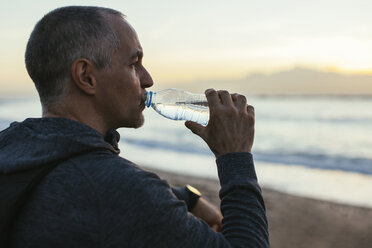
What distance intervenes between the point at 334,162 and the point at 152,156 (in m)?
5.58

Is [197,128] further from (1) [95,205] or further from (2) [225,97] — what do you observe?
(1) [95,205]

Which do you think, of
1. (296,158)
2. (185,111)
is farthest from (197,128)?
(296,158)

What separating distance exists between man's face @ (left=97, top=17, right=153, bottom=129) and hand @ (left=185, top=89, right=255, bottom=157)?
12.4 inches

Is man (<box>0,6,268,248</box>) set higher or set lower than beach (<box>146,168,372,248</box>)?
higher

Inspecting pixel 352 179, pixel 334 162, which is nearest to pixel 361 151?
pixel 334 162

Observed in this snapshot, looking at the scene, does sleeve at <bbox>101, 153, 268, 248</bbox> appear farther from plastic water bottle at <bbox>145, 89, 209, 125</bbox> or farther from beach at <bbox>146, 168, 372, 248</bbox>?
beach at <bbox>146, 168, 372, 248</bbox>

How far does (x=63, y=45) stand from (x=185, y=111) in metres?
1.65

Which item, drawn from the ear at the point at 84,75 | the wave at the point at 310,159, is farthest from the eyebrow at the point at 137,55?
the wave at the point at 310,159

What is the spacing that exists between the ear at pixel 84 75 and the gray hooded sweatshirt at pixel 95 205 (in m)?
0.24

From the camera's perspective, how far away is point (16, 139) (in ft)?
4.71

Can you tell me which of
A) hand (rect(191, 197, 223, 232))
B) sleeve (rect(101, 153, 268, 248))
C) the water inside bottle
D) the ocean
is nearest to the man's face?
sleeve (rect(101, 153, 268, 248))

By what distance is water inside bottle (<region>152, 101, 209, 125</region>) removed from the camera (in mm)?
2799

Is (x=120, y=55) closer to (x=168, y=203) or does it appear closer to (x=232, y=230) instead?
(x=168, y=203)

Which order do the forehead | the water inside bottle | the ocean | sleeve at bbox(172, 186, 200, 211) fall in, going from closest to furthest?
the forehead, sleeve at bbox(172, 186, 200, 211), the water inside bottle, the ocean
